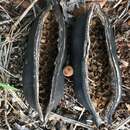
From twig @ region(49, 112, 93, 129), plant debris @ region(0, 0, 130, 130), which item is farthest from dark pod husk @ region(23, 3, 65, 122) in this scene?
twig @ region(49, 112, 93, 129)

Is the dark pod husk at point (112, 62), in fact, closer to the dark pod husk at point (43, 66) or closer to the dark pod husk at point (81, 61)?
the dark pod husk at point (81, 61)

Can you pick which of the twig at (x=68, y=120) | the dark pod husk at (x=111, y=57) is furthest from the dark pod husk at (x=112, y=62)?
the twig at (x=68, y=120)

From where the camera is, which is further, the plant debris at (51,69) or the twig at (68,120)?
the twig at (68,120)

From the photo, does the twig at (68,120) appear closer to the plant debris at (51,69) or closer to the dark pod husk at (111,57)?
the plant debris at (51,69)

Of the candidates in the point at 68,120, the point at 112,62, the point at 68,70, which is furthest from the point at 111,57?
the point at 68,120

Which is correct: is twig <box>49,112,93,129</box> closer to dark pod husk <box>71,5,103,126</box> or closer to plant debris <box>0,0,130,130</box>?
plant debris <box>0,0,130,130</box>

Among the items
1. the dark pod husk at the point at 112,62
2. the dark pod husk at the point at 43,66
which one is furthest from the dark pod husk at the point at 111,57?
the dark pod husk at the point at 43,66

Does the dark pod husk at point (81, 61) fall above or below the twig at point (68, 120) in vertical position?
above

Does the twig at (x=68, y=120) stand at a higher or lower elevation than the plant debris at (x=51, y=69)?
lower
